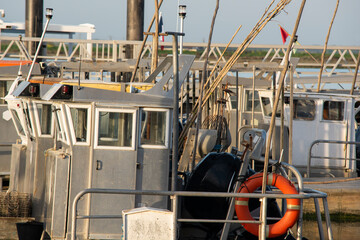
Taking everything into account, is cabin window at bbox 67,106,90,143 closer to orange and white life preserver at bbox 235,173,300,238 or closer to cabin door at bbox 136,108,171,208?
cabin door at bbox 136,108,171,208

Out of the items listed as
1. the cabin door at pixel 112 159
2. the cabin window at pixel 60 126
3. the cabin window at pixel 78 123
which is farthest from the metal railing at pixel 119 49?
the cabin door at pixel 112 159

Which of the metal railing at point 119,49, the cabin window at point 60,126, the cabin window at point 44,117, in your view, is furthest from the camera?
the metal railing at point 119,49

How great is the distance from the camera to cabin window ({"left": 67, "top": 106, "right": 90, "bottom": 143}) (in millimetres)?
7941

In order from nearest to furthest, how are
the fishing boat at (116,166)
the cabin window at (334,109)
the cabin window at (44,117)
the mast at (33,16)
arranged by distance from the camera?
the fishing boat at (116,166), the cabin window at (44,117), the cabin window at (334,109), the mast at (33,16)

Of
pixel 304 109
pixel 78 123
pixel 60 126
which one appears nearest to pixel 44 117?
pixel 60 126

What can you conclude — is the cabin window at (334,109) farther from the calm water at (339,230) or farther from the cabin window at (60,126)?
the cabin window at (60,126)

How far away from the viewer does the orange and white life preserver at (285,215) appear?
801 cm

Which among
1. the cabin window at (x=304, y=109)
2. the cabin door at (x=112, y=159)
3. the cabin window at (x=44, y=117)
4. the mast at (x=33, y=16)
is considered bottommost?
the cabin door at (x=112, y=159)

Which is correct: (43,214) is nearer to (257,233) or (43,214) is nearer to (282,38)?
(257,233)

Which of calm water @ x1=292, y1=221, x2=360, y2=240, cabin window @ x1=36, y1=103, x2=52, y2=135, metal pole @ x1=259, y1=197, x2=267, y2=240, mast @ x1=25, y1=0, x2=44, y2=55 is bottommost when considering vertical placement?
calm water @ x1=292, y1=221, x2=360, y2=240

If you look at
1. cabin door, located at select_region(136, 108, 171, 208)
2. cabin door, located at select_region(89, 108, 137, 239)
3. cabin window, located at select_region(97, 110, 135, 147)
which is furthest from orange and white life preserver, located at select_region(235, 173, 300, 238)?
cabin window, located at select_region(97, 110, 135, 147)

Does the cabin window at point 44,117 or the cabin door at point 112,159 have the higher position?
the cabin window at point 44,117

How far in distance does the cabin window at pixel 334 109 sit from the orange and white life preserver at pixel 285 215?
7.49 meters

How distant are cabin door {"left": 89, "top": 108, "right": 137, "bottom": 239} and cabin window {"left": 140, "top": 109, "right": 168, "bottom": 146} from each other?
15cm
